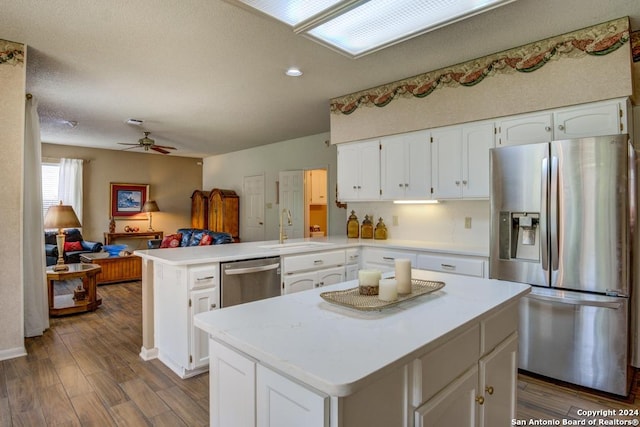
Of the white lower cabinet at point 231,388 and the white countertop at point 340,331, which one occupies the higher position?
the white countertop at point 340,331

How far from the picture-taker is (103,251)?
6.93 m

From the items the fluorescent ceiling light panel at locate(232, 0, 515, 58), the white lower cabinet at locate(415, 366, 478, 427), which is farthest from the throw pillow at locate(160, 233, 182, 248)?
the white lower cabinet at locate(415, 366, 478, 427)

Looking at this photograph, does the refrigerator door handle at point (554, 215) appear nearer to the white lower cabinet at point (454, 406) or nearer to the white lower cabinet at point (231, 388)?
the white lower cabinet at point (454, 406)

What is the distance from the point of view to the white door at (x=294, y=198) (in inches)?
256

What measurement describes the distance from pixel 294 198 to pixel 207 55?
376cm

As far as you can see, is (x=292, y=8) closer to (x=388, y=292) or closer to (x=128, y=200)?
(x=388, y=292)

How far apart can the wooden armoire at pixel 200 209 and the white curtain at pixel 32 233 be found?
467 cm

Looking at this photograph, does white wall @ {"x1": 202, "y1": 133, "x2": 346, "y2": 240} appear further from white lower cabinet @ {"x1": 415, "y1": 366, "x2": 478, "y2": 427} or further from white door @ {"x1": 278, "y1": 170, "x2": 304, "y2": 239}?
white lower cabinet @ {"x1": 415, "y1": 366, "x2": 478, "y2": 427}

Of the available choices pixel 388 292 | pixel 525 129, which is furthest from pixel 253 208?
pixel 388 292

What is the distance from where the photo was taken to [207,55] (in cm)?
304

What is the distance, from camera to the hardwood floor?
7.11 ft

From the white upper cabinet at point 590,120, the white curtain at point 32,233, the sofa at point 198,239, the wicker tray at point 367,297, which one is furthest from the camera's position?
the sofa at point 198,239

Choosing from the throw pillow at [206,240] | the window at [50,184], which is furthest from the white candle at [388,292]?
the window at [50,184]

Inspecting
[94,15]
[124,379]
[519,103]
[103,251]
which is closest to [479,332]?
[519,103]
